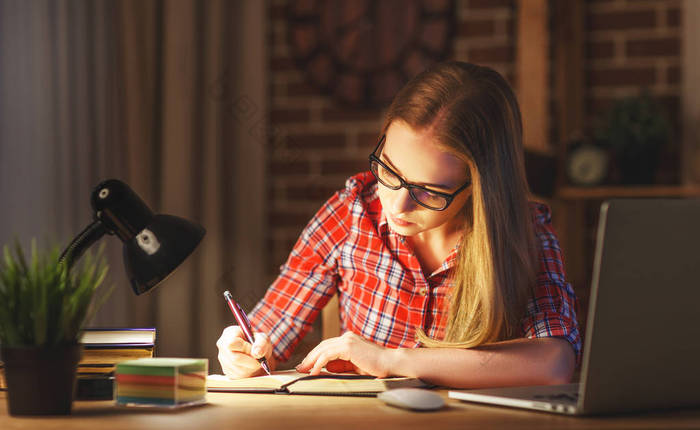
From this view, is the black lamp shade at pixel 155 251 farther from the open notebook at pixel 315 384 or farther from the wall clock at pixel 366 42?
the wall clock at pixel 366 42

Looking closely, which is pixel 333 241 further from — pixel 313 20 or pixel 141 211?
pixel 313 20

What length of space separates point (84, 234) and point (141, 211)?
9 centimetres

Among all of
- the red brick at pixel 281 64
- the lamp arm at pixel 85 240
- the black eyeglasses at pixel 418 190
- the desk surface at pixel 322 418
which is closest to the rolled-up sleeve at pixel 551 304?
the black eyeglasses at pixel 418 190

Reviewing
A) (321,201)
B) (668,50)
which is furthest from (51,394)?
(668,50)

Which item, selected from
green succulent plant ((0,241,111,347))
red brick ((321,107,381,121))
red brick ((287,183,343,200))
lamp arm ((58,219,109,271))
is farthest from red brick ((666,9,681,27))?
green succulent plant ((0,241,111,347))

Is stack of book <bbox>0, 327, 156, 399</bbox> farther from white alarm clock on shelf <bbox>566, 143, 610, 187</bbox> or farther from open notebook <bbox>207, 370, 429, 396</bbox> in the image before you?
white alarm clock on shelf <bbox>566, 143, 610, 187</bbox>

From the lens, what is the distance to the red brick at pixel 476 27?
266 centimetres

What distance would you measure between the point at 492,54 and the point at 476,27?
108 millimetres

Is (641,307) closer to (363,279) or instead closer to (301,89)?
(363,279)

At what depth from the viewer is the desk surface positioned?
875 millimetres

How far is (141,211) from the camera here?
41.1 inches

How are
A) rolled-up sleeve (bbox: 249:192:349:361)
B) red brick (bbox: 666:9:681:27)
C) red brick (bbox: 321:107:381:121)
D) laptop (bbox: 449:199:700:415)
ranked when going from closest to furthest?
1. laptop (bbox: 449:199:700:415)
2. rolled-up sleeve (bbox: 249:192:349:361)
3. red brick (bbox: 666:9:681:27)
4. red brick (bbox: 321:107:381:121)

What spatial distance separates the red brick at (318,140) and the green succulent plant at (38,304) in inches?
73.8

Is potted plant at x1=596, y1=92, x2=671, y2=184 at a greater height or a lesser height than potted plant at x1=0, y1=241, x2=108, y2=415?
greater
